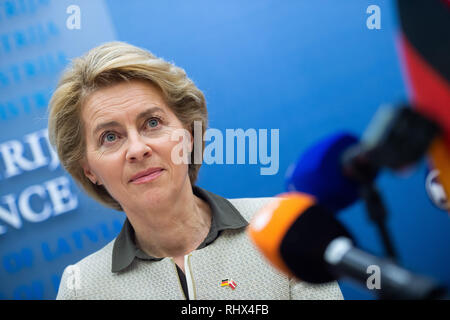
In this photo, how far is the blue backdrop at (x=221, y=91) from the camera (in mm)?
1377

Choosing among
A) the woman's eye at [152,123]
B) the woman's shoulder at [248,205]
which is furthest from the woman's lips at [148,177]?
the woman's shoulder at [248,205]

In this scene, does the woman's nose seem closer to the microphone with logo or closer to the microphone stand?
the microphone with logo

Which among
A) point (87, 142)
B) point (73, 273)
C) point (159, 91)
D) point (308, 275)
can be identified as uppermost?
point (159, 91)

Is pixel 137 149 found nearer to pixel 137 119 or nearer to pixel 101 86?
pixel 137 119

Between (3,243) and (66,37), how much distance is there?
0.69 meters

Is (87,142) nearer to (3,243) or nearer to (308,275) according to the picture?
(3,243)

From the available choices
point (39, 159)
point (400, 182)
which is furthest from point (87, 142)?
point (400, 182)

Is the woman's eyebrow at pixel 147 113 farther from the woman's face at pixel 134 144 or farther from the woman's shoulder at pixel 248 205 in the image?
the woman's shoulder at pixel 248 205

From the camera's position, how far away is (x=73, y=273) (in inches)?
49.2

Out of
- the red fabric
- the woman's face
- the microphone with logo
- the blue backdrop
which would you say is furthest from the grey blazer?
the red fabric

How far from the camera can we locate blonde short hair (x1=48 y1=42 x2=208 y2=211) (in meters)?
1.14

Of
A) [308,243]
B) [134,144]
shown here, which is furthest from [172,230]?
[308,243]

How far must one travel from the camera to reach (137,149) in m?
1.07

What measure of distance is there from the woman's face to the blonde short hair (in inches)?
1.0
